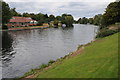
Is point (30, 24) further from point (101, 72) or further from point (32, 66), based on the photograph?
point (101, 72)

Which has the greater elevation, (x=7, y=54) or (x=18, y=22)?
Answer: (x=18, y=22)

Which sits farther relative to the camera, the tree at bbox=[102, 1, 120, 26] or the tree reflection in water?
the tree at bbox=[102, 1, 120, 26]

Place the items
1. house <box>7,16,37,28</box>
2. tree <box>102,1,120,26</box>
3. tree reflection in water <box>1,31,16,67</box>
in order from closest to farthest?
tree reflection in water <box>1,31,16,67</box> < tree <box>102,1,120,26</box> < house <box>7,16,37,28</box>

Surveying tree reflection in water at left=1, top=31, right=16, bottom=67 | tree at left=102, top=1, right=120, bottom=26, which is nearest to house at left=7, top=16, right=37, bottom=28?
tree reflection in water at left=1, top=31, right=16, bottom=67

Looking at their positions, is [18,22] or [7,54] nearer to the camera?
[7,54]

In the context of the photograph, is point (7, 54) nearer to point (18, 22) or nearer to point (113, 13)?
point (113, 13)

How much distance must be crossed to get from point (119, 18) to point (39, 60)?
35.1 m

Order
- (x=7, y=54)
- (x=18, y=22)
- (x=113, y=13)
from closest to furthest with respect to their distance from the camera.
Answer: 1. (x=7, y=54)
2. (x=113, y=13)
3. (x=18, y=22)

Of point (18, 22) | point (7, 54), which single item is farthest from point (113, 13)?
point (18, 22)

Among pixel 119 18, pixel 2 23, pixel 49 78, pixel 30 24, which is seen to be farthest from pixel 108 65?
pixel 30 24

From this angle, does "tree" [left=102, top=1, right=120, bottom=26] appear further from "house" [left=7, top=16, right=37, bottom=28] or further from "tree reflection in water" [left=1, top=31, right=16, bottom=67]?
"house" [left=7, top=16, right=37, bottom=28]

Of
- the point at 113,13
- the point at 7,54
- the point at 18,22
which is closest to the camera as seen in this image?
the point at 7,54

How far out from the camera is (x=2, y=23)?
90062 millimetres

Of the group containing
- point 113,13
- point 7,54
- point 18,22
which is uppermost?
point 18,22
